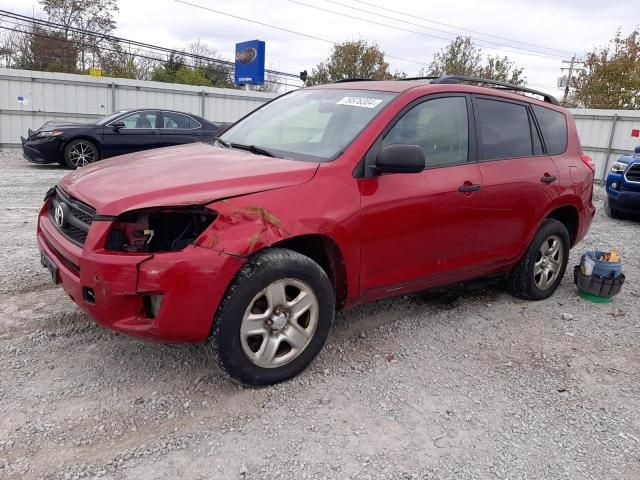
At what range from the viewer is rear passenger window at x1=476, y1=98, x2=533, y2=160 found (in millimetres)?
3980

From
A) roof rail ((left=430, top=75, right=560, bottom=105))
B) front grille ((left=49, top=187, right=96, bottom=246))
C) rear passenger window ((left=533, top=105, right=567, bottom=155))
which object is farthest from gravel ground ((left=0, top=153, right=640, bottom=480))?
roof rail ((left=430, top=75, right=560, bottom=105))

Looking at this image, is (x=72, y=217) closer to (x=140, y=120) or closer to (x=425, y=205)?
(x=425, y=205)

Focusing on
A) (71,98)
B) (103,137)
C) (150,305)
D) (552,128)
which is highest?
(71,98)

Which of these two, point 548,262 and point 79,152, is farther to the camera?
point 79,152

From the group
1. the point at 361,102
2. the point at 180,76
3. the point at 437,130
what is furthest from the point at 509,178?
the point at 180,76

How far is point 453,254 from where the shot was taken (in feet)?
12.3

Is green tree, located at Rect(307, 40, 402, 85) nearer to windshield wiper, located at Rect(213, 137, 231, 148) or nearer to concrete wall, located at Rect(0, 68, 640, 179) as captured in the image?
concrete wall, located at Rect(0, 68, 640, 179)

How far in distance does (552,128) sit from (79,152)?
988cm

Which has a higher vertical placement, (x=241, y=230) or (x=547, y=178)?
(x=547, y=178)

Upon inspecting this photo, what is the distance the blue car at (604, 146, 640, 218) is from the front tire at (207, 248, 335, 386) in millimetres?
7810

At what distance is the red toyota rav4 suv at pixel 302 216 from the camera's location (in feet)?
8.45

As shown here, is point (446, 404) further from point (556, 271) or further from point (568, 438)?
point (556, 271)

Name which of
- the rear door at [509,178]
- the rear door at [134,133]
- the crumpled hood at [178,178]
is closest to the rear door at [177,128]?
the rear door at [134,133]

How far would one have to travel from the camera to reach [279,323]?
287 centimetres
